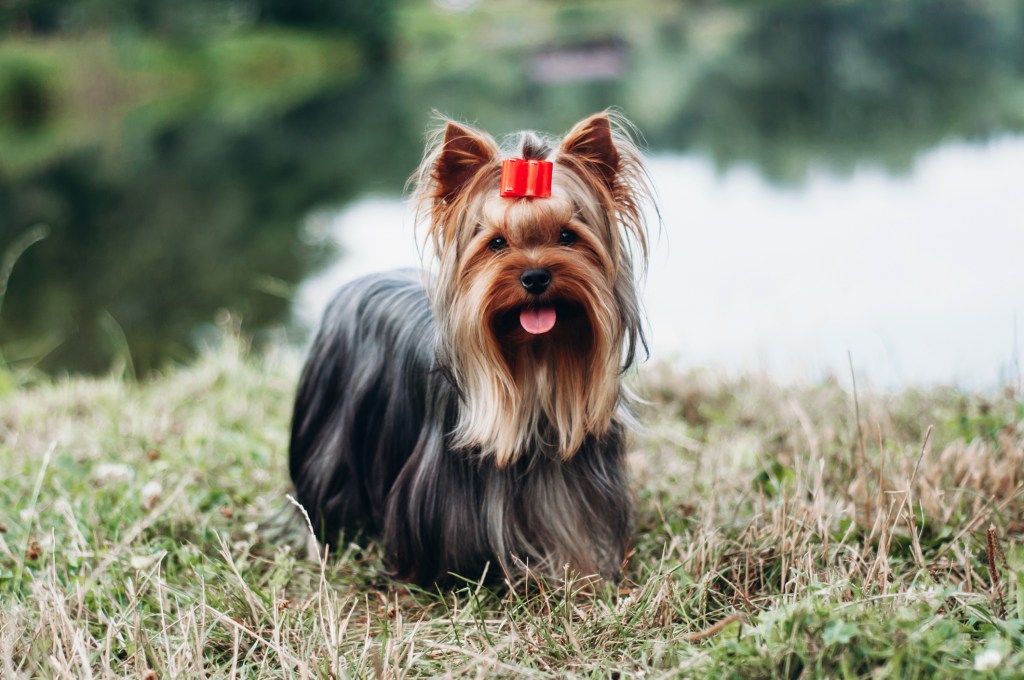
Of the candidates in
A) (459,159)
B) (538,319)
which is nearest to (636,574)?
(538,319)

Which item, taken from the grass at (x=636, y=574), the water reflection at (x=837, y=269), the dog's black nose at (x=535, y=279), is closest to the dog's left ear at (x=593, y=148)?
the dog's black nose at (x=535, y=279)

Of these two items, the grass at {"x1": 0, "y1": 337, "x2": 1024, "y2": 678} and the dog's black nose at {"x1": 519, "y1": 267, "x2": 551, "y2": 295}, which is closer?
the grass at {"x1": 0, "y1": 337, "x2": 1024, "y2": 678}

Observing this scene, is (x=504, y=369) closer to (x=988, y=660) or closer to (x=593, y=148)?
(x=593, y=148)

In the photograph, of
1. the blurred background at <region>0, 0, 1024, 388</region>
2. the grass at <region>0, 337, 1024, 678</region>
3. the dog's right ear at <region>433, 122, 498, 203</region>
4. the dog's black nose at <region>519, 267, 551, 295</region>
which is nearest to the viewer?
the grass at <region>0, 337, 1024, 678</region>

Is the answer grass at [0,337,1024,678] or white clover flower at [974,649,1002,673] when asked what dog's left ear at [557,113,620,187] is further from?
white clover flower at [974,649,1002,673]

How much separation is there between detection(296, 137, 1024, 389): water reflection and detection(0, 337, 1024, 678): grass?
0.96 meters

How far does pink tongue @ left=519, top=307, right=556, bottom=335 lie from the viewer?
2.50m

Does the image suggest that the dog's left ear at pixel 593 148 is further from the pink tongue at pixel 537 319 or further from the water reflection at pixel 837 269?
the water reflection at pixel 837 269

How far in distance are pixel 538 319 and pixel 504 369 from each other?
206 mm

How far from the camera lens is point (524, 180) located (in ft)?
8.18

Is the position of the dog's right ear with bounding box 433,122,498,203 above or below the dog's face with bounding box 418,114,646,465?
above

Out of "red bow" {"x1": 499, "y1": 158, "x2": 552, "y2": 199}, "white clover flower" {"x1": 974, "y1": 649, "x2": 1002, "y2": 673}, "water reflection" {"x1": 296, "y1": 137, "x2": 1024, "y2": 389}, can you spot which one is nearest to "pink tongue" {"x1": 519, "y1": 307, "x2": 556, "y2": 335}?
"red bow" {"x1": 499, "y1": 158, "x2": 552, "y2": 199}

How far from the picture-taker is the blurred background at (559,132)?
22.5ft

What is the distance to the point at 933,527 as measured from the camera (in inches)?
118
